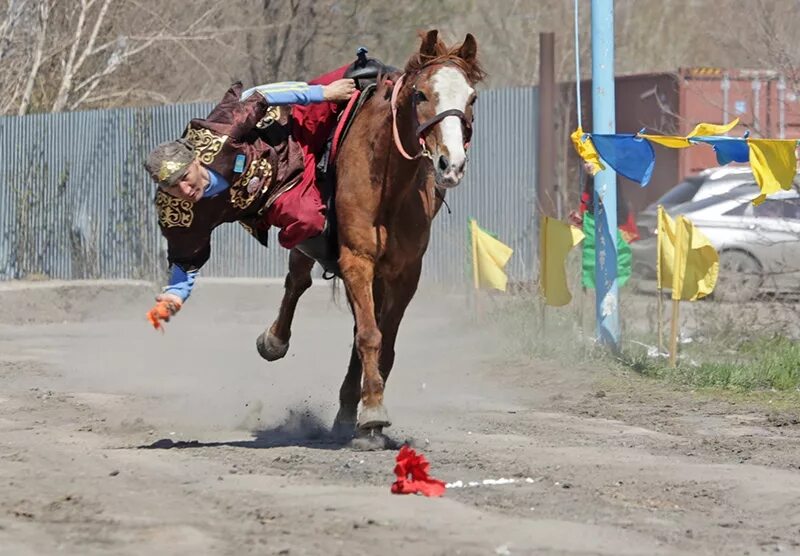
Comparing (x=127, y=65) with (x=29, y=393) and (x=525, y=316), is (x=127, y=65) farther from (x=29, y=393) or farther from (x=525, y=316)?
(x=29, y=393)

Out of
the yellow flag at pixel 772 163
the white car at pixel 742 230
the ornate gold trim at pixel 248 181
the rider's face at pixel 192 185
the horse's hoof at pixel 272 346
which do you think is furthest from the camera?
the white car at pixel 742 230

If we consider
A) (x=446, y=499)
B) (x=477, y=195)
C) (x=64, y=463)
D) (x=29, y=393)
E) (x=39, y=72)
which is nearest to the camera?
(x=446, y=499)

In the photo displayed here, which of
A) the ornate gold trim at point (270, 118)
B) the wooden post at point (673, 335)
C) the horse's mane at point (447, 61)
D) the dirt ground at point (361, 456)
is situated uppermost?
the horse's mane at point (447, 61)

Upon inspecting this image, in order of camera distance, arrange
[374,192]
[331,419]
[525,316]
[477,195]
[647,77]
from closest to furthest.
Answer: [374,192], [331,419], [525,316], [477,195], [647,77]

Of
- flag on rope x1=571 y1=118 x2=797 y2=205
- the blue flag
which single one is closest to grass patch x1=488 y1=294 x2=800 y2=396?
flag on rope x1=571 y1=118 x2=797 y2=205

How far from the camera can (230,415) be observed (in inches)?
396

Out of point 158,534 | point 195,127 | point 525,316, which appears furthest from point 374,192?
point 525,316

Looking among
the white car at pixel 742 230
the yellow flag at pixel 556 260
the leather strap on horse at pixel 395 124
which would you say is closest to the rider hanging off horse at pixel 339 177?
the leather strap on horse at pixel 395 124

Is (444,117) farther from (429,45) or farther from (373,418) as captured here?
(373,418)

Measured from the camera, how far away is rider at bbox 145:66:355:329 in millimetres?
8133

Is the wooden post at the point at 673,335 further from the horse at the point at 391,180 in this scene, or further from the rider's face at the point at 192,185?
the rider's face at the point at 192,185

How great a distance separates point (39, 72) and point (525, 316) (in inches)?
596

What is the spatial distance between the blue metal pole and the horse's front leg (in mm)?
4591

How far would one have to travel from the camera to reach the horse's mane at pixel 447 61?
793 cm
